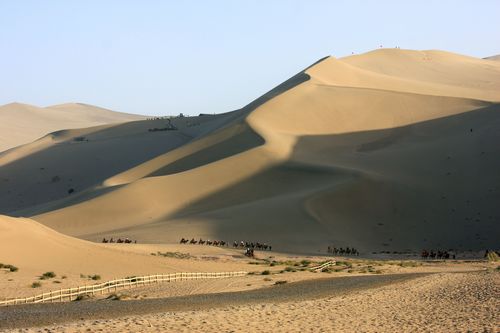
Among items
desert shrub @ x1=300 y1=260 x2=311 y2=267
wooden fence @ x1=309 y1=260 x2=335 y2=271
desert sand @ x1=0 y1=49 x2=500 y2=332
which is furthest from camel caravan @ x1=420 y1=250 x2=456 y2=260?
desert shrub @ x1=300 y1=260 x2=311 y2=267

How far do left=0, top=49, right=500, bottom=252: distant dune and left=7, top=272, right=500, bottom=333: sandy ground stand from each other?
24.1 metres

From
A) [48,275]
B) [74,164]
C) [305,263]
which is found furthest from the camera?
[74,164]

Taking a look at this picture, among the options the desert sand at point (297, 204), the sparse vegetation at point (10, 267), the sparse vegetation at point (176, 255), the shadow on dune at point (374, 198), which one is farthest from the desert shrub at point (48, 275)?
the shadow on dune at point (374, 198)

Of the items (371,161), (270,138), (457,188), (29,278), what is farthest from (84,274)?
(270,138)

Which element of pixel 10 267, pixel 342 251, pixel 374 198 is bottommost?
pixel 10 267

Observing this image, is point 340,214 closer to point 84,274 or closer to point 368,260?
point 368,260

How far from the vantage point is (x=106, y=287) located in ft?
84.3

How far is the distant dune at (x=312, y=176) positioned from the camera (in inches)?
2020

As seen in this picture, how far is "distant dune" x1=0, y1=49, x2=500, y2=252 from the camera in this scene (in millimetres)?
51312

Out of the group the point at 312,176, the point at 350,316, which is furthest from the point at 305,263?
the point at 312,176

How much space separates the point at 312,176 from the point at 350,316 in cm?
4311

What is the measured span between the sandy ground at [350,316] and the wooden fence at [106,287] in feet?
17.9

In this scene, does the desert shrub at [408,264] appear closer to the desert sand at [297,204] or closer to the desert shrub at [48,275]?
the desert sand at [297,204]

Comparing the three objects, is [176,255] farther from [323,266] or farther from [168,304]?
[168,304]
